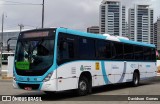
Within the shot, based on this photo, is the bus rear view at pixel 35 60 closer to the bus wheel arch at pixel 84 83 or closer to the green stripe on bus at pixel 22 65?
the green stripe on bus at pixel 22 65

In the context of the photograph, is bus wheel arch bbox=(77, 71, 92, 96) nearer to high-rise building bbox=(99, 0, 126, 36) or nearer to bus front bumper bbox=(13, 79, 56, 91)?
bus front bumper bbox=(13, 79, 56, 91)

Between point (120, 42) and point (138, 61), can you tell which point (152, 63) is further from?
point (120, 42)

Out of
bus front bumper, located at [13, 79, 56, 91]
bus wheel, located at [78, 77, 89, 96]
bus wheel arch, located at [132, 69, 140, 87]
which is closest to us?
bus front bumper, located at [13, 79, 56, 91]

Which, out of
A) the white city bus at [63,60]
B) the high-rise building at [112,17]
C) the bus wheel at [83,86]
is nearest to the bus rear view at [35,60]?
the white city bus at [63,60]

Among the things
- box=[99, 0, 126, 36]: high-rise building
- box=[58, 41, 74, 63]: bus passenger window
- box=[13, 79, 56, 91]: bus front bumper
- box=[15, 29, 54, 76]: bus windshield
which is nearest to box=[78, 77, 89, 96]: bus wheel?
box=[58, 41, 74, 63]: bus passenger window

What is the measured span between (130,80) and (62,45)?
8.18 metres

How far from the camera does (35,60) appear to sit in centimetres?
1425

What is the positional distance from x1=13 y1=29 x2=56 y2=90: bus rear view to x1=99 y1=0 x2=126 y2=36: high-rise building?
31.2 meters

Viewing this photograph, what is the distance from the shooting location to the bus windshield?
1408cm

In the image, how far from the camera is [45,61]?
14.1 m

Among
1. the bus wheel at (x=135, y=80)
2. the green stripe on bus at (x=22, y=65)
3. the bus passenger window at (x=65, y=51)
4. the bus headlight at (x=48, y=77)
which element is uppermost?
the bus passenger window at (x=65, y=51)

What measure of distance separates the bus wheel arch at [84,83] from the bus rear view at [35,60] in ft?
7.06

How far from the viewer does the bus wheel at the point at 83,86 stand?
1563cm

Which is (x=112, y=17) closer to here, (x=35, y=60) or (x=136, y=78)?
(x=136, y=78)
